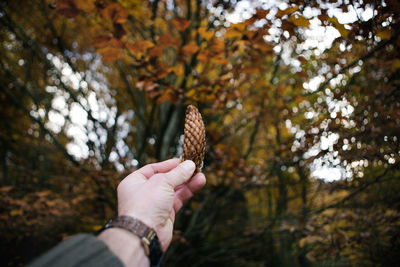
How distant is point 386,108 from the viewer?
181 centimetres

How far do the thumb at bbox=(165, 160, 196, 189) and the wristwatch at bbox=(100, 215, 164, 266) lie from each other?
28 cm

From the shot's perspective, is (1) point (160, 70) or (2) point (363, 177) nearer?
(2) point (363, 177)

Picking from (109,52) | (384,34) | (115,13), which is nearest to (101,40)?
(109,52)

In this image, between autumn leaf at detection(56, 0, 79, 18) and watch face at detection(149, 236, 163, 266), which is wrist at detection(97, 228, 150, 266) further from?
autumn leaf at detection(56, 0, 79, 18)

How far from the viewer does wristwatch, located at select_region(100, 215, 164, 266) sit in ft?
3.31

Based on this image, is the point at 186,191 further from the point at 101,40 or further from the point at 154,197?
the point at 101,40

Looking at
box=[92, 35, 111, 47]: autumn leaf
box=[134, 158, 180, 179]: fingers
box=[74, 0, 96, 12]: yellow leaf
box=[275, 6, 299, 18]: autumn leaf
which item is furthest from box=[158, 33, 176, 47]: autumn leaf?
box=[134, 158, 180, 179]: fingers

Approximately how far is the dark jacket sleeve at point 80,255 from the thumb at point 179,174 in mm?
476

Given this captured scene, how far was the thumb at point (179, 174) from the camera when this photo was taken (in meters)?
1.26

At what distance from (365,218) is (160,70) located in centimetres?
262

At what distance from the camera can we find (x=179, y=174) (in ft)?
4.19

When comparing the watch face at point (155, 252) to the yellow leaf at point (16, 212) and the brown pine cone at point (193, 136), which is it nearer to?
the brown pine cone at point (193, 136)

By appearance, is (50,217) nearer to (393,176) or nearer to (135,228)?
(135,228)

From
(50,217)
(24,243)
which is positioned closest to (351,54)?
(50,217)
